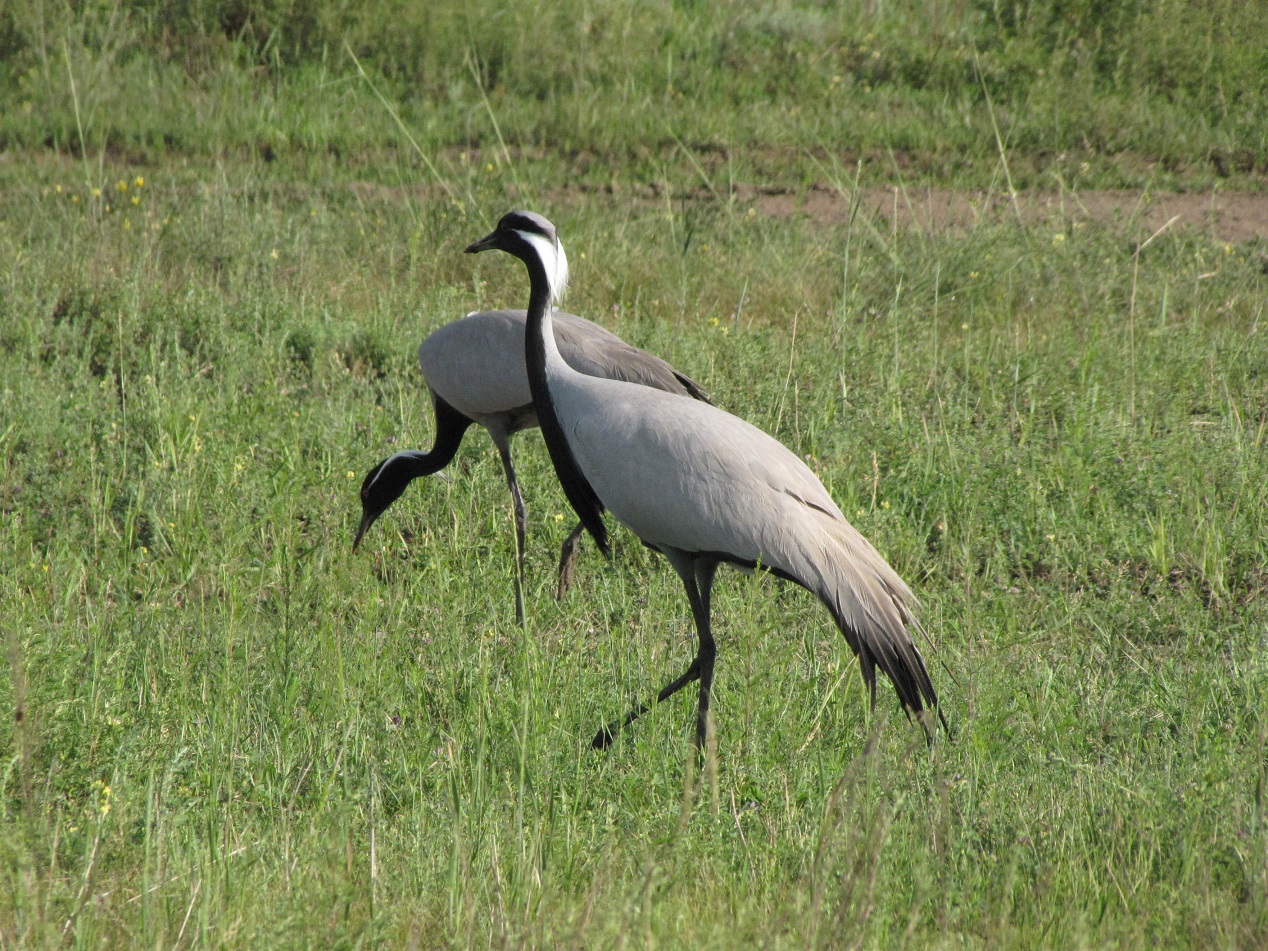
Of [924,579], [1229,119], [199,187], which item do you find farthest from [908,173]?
[924,579]

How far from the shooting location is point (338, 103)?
920cm

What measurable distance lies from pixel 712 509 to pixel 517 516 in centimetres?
130

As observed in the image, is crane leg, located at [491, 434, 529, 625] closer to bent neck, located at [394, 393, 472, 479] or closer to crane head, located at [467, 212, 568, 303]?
bent neck, located at [394, 393, 472, 479]

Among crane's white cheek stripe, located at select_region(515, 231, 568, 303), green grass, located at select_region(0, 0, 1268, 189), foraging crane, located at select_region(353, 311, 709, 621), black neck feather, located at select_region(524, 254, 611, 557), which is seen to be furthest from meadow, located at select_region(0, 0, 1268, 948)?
crane's white cheek stripe, located at select_region(515, 231, 568, 303)

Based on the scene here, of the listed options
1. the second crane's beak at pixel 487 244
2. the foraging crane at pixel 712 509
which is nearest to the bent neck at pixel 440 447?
the second crane's beak at pixel 487 244

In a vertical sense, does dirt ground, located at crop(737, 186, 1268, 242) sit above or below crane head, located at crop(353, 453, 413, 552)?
above

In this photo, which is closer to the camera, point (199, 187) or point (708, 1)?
point (199, 187)

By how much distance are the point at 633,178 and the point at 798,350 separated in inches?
122

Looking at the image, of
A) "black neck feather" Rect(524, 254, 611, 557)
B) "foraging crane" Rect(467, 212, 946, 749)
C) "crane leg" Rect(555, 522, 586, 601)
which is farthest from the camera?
"crane leg" Rect(555, 522, 586, 601)

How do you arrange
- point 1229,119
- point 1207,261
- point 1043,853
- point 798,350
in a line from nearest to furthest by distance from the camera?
1. point 1043,853
2. point 798,350
3. point 1207,261
4. point 1229,119

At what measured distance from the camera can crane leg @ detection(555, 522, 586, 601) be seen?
14.1ft

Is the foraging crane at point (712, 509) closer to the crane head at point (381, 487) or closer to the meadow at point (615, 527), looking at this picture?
the meadow at point (615, 527)

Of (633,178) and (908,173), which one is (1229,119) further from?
(633,178)

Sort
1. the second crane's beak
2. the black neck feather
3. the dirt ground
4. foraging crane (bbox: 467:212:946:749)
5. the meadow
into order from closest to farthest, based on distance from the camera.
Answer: the meadow
foraging crane (bbox: 467:212:946:749)
the black neck feather
the second crane's beak
the dirt ground
